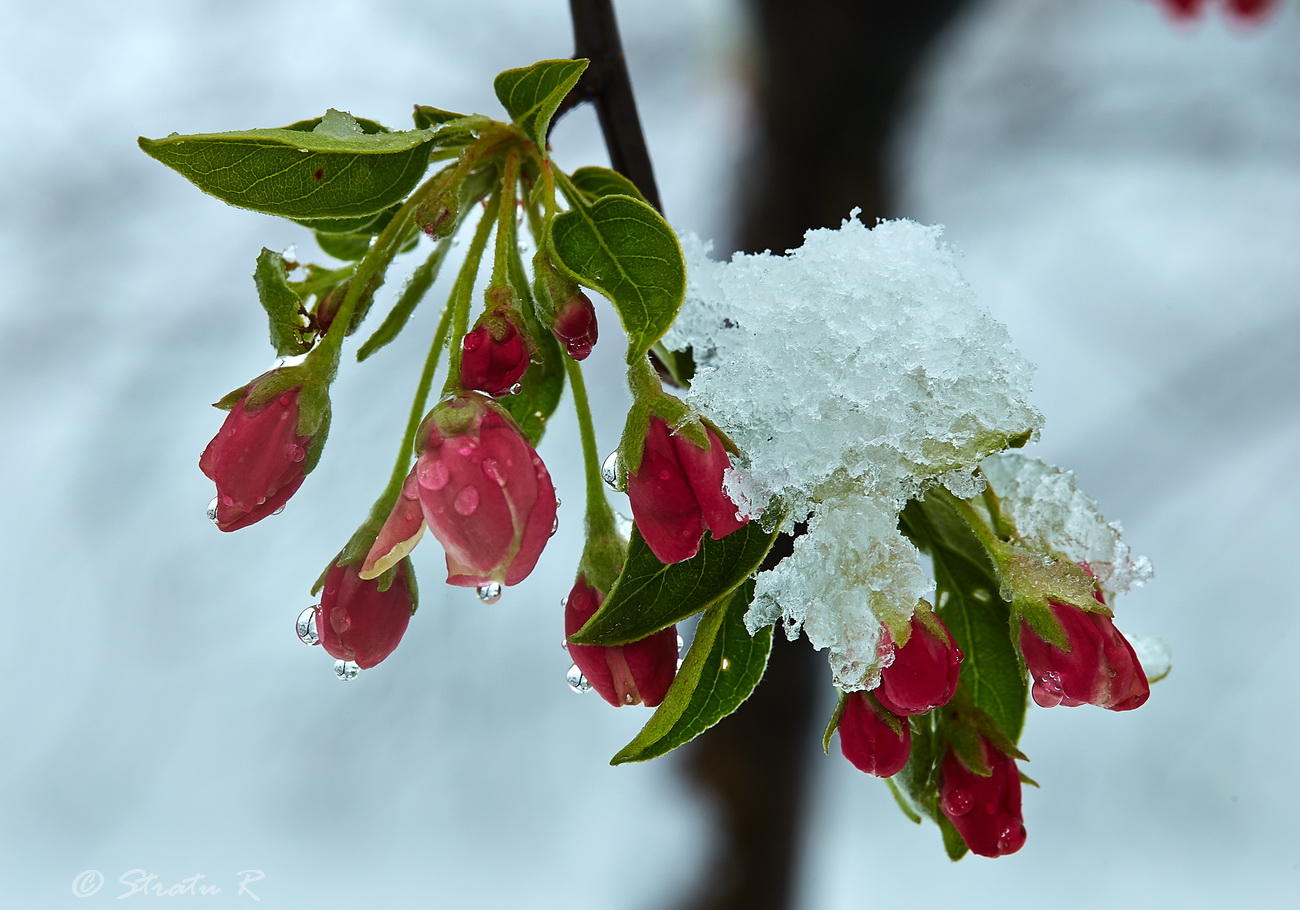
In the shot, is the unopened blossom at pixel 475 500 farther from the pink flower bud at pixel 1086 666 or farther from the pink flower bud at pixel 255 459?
the pink flower bud at pixel 1086 666

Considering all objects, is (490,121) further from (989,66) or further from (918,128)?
(989,66)

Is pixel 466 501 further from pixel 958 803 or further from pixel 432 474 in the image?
pixel 958 803

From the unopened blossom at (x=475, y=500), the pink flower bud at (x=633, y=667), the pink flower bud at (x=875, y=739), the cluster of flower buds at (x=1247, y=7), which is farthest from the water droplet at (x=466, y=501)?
the cluster of flower buds at (x=1247, y=7)

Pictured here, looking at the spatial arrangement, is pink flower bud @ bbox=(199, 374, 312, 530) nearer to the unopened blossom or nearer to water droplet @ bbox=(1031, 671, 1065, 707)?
the unopened blossom

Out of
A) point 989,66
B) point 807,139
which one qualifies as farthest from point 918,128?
point 989,66

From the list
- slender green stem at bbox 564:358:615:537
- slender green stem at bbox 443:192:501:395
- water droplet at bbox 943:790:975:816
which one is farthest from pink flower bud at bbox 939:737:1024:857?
slender green stem at bbox 443:192:501:395

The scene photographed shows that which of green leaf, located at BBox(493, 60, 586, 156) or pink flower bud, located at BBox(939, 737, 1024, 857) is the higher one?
green leaf, located at BBox(493, 60, 586, 156)
